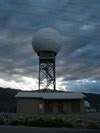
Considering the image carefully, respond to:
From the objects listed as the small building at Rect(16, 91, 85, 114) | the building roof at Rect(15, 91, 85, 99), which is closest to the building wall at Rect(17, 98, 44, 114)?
the small building at Rect(16, 91, 85, 114)

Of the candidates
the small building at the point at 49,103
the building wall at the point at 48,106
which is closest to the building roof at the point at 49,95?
the small building at the point at 49,103

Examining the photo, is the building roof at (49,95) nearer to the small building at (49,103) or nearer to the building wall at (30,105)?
the small building at (49,103)

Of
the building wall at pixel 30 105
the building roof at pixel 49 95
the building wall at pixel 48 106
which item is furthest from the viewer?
the building roof at pixel 49 95

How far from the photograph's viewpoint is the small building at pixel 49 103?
51062 mm

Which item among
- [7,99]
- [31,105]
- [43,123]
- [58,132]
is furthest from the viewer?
[7,99]

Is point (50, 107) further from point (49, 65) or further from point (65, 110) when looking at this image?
point (49, 65)

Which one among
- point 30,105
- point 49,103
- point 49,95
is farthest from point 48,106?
point 30,105

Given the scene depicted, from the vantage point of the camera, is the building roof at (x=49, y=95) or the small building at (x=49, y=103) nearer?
the small building at (x=49, y=103)

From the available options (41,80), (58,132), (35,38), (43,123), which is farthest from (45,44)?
(58,132)

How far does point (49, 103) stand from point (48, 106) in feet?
1.64

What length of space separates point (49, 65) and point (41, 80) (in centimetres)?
274

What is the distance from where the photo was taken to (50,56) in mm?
53125

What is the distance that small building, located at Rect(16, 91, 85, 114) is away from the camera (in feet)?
168

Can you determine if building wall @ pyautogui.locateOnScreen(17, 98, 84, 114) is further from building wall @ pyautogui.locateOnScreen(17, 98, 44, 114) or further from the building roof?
the building roof
